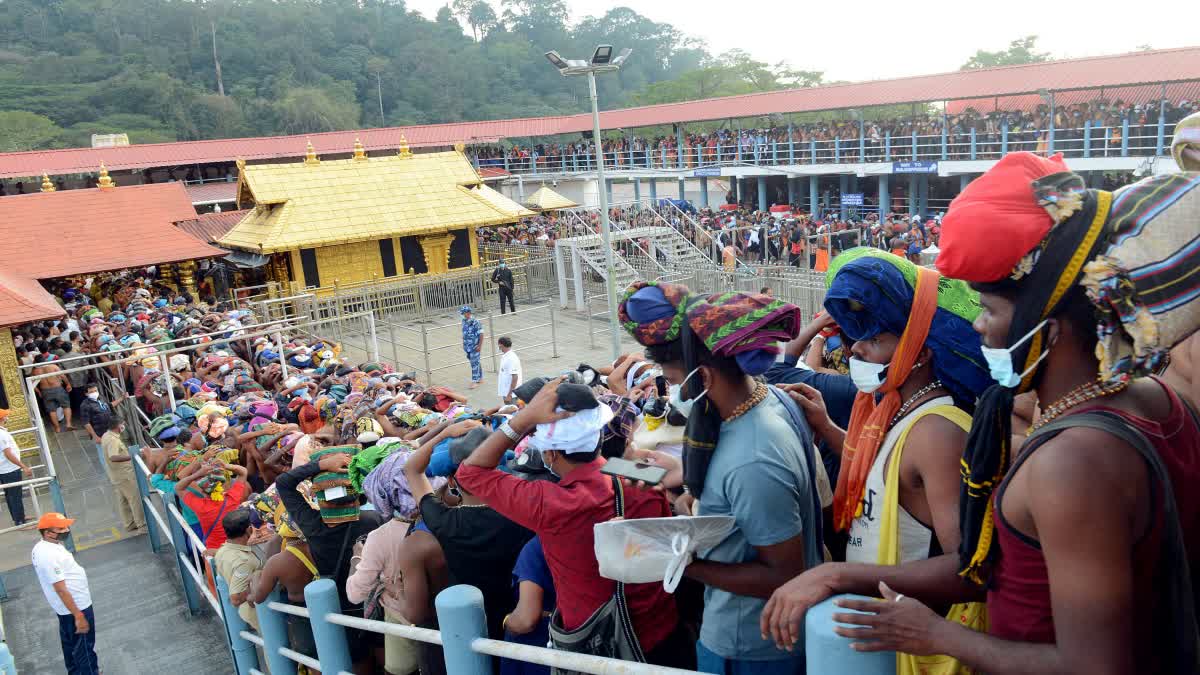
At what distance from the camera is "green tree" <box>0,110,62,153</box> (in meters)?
52.6

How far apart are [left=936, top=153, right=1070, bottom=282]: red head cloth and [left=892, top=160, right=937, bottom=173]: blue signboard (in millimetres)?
24772

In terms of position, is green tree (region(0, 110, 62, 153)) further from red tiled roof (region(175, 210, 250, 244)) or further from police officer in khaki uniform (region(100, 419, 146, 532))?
police officer in khaki uniform (region(100, 419, 146, 532))

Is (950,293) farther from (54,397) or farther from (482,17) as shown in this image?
(482,17)

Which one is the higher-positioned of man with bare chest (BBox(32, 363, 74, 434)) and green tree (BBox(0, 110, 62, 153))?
green tree (BBox(0, 110, 62, 153))

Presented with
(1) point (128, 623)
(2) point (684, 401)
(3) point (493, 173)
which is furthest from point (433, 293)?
(3) point (493, 173)

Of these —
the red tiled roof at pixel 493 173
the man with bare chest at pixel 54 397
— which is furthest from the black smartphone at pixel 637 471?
the red tiled roof at pixel 493 173

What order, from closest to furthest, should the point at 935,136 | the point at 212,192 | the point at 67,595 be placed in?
the point at 67,595
the point at 935,136
the point at 212,192

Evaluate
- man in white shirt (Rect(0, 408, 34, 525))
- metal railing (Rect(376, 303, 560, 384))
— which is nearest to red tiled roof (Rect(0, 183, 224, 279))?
metal railing (Rect(376, 303, 560, 384))

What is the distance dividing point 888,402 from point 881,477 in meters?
0.24

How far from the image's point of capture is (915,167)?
24516 millimetres

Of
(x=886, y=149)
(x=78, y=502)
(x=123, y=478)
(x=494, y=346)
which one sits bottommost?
(x=78, y=502)

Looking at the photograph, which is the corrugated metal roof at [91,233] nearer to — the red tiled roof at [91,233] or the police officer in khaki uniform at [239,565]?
the red tiled roof at [91,233]

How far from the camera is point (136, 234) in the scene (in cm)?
2041

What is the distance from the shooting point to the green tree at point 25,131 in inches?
2069
